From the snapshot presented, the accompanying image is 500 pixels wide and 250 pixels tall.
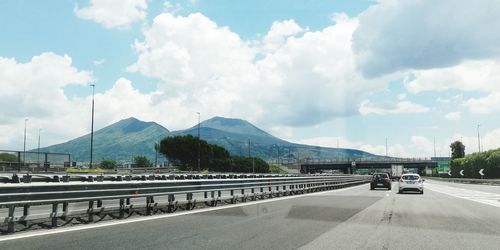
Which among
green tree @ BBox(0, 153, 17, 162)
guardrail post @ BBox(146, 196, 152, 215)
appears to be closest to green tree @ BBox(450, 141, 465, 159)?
green tree @ BBox(0, 153, 17, 162)

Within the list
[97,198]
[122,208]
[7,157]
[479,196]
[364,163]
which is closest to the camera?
[97,198]

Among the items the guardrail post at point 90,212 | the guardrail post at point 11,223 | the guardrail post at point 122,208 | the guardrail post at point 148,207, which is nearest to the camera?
the guardrail post at point 11,223

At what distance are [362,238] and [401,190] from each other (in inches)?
1037

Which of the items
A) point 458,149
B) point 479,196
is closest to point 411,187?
point 479,196

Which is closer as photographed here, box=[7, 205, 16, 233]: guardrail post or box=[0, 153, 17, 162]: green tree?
box=[7, 205, 16, 233]: guardrail post

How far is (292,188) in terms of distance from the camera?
Answer: 30.3 metres

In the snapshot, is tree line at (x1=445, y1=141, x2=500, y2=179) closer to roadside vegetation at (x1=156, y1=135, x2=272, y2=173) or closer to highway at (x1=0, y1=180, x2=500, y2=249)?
roadside vegetation at (x1=156, y1=135, x2=272, y2=173)

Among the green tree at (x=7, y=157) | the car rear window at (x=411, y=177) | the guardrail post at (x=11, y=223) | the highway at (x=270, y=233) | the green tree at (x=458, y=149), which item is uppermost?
the green tree at (x=458, y=149)

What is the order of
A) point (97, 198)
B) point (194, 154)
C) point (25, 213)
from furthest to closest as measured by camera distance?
point (194, 154) < point (97, 198) < point (25, 213)

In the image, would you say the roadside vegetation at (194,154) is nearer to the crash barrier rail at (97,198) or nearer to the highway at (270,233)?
the crash barrier rail at (97,198)

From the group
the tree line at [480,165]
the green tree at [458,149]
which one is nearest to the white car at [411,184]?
the tree line at [480,165]

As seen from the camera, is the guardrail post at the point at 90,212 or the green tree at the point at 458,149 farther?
the green tree at the point at 458,149

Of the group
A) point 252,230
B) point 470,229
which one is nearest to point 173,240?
point 252,230

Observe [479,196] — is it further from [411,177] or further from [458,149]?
[458,149]
